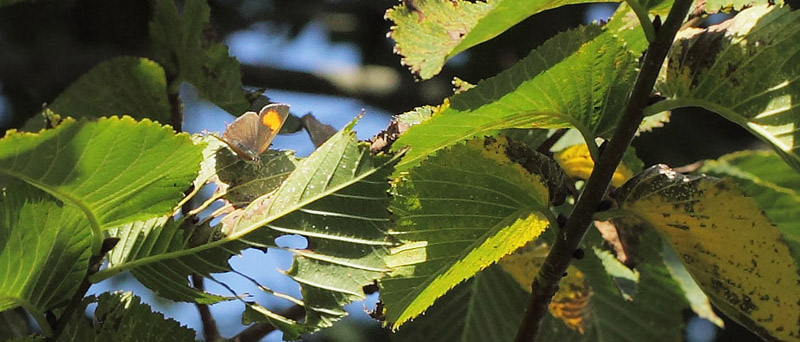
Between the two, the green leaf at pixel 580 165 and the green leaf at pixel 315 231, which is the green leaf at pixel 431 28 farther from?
the green leaf at pixel 580 165

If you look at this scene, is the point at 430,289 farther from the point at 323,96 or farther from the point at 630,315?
the point at 323,96

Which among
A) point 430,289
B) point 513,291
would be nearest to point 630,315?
point 513,291

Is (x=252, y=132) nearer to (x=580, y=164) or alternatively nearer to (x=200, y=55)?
(x=200, y=55)

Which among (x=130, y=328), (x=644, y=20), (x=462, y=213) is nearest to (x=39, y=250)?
(x=130, y=328)

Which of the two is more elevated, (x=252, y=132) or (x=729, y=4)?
(x=729, y=4)

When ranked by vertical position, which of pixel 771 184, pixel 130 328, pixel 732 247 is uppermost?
pixel 771 184

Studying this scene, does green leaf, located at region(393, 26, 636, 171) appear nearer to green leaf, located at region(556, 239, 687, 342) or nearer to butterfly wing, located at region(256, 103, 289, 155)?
butterfly wing, located at region(256, 103, 289, 155)
